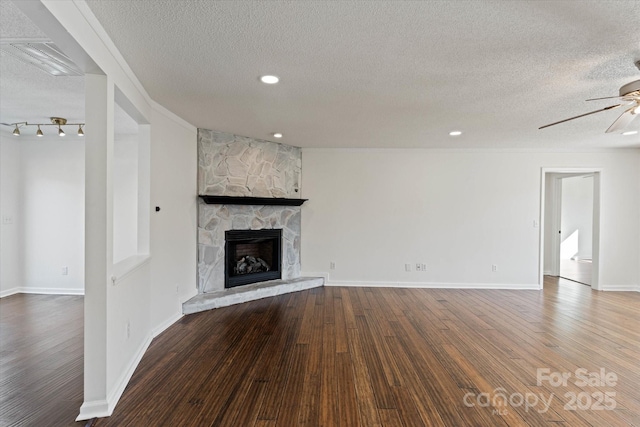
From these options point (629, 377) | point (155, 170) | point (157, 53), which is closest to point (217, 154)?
point (155, 170)

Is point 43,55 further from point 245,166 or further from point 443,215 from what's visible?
point 443,215

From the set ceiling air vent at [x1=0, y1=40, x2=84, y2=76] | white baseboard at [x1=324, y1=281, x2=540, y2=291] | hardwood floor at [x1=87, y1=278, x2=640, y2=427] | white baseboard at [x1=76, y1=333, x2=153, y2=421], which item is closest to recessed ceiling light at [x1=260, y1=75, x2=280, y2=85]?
ceiling air vent at [x1=0, y1=40, x2=84, y2=76]

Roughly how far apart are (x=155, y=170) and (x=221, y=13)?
2008 millimetres

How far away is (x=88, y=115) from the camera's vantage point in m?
1.99

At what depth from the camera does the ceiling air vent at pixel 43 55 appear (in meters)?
2.05

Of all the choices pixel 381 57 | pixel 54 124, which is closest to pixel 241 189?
pixel 54 124

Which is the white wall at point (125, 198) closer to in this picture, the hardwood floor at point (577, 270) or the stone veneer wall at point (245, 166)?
the stone veneer wall at point (245, 166)

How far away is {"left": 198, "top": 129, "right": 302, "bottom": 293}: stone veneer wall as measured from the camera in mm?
4414

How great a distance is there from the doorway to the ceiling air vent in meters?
6.49

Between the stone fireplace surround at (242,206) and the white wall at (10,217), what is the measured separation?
2.85 m

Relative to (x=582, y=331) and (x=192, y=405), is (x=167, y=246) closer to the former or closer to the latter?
(x=192, y=405)

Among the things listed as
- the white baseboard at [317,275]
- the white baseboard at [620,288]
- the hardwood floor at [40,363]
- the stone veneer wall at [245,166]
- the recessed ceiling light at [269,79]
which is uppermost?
the recessed ceiling light at [269,79]

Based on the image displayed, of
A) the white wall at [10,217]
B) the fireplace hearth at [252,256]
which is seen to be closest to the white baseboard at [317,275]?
the fireplace hearth at [252,256]

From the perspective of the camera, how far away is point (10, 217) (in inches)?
181
